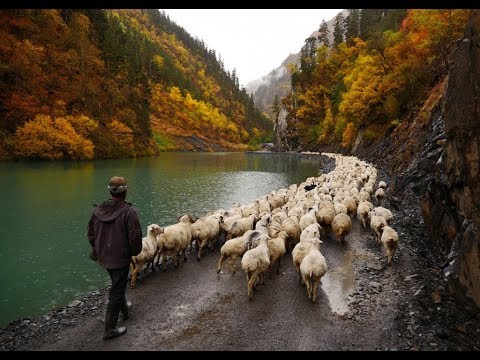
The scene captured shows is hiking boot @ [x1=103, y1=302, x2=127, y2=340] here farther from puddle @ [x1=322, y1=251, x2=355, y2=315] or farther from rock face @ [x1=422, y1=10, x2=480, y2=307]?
rock face @ [x1=422, y1=10, x2=480, y2=307]

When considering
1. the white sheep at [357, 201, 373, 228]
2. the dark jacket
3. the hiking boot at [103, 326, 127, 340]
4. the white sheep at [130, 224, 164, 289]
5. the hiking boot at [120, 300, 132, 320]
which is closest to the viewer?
the dark jacket

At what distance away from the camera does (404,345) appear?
654 centimetres

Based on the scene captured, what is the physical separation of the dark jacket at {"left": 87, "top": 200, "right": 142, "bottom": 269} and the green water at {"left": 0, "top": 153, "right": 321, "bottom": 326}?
4248 mm

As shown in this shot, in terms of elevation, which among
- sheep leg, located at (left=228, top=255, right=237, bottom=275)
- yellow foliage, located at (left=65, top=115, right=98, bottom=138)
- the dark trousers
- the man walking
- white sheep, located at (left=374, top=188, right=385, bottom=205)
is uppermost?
yellow foliage, located at (left=65, top=115, right=98, bottom=138)

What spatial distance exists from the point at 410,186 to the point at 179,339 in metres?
15.1

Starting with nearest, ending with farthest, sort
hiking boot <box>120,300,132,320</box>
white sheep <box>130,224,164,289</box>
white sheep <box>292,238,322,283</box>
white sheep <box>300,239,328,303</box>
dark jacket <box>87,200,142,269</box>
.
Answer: dark jacket <box>87,200,142,269</box>
hiking boot <box>120,300,132,320</box>
white sheep <box>300,239,328,303</box>
white sheep <box>292,238,322,283</box>
white sheep <box>130,224,164,289</box>

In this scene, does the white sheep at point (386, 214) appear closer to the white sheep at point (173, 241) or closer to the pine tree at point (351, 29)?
the white sheep at point (173, 241)

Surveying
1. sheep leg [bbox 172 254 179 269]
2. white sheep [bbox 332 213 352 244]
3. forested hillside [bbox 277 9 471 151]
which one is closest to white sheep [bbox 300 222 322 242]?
white sheep [bbox 332 213 352 244]

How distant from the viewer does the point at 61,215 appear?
19766mm

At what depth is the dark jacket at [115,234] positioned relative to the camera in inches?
262

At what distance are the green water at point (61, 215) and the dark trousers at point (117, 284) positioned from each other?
12.4ft

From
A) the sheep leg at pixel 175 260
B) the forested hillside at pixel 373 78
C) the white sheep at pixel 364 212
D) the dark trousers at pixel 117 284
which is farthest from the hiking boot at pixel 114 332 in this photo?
the forested hillside at pixel 373 78

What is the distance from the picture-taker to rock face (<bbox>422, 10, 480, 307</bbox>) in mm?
7105
